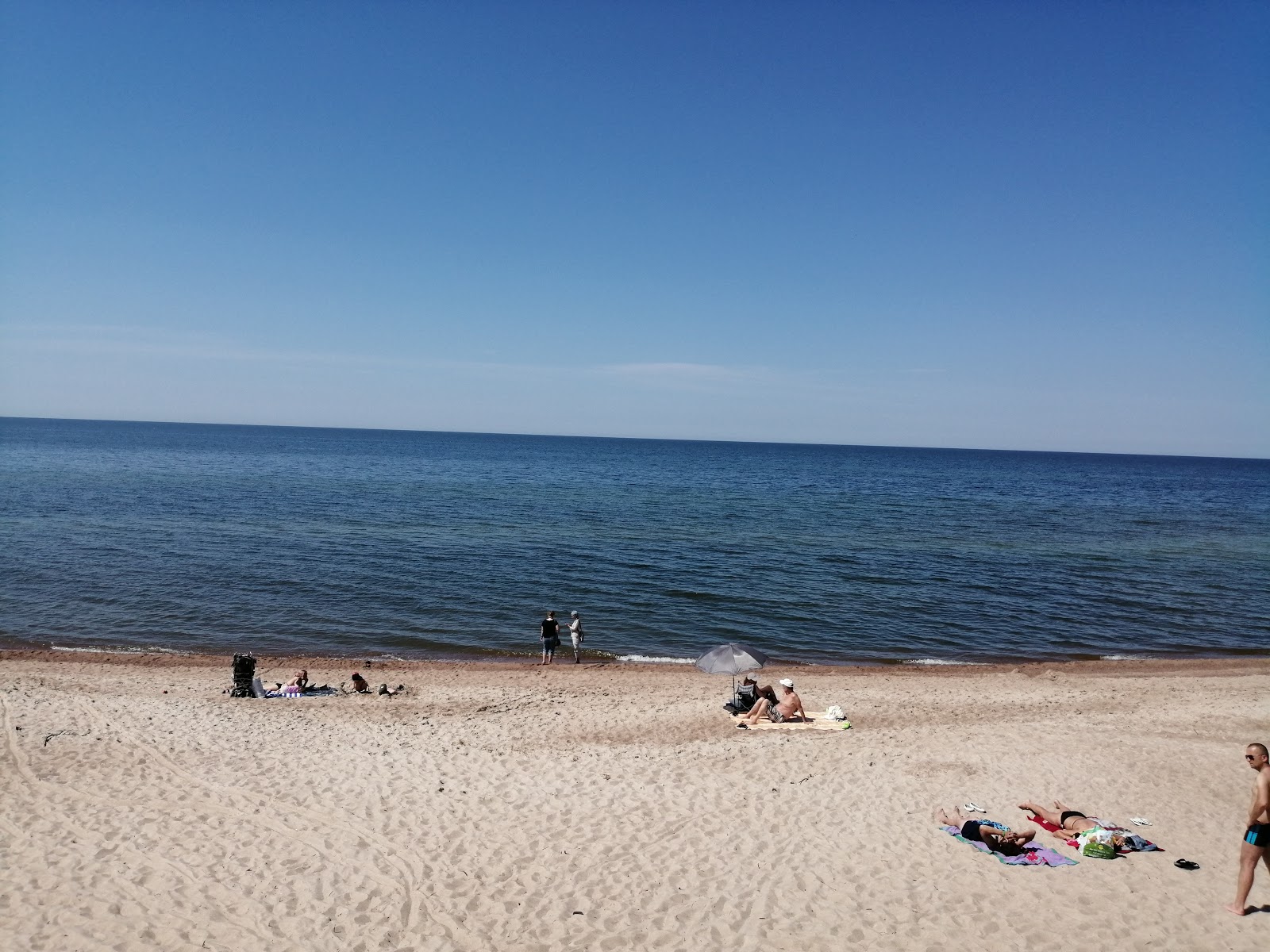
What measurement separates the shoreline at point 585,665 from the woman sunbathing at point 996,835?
36.1 ft

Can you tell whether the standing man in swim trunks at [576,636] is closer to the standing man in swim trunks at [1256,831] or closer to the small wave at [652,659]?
the small wave at [652,659]

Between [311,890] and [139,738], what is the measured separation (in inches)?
282

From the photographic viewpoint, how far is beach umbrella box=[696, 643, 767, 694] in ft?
53.2

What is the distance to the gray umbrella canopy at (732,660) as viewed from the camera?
16203mm

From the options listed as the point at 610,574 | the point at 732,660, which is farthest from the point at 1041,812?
the point at 610,574

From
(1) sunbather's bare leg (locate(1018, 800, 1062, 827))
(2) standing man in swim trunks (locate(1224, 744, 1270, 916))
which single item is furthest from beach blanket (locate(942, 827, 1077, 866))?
(2) standing man in swim trunks (locate(1224, 744, 1270, 916))

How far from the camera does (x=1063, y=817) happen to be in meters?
11.0

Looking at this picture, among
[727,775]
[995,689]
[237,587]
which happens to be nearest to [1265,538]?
[995,689]

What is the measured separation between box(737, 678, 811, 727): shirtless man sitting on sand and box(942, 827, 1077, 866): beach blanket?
5554mm

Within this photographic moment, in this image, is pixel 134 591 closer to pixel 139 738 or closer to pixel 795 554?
pixel 139 738

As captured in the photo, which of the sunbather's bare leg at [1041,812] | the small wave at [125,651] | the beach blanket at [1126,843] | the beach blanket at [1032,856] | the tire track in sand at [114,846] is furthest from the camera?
the small wave at [125,651]

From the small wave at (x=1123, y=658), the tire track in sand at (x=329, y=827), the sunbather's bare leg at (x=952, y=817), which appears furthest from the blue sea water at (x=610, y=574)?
the sunbather's bare leg at (x=952, y=817)

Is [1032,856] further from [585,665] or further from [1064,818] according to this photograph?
[585,665]

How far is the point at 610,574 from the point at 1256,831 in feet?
89.2
